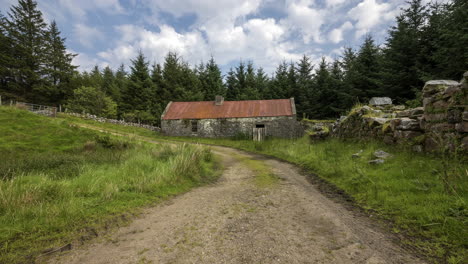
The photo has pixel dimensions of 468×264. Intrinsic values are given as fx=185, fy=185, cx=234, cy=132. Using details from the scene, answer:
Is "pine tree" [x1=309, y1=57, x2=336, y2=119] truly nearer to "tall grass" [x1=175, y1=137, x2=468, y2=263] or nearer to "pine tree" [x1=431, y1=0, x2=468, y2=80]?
"pine tree" [x1=431, y1=0, x2=468, y2=80]

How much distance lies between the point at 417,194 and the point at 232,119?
20.1m

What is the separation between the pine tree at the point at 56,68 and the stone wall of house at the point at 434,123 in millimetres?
48132

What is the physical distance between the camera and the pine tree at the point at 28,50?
1259 inches

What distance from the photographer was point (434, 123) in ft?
18.4

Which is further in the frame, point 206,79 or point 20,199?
point 206,79

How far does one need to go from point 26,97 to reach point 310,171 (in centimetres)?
4795

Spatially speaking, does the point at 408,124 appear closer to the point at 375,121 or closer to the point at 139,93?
the point at 375,121

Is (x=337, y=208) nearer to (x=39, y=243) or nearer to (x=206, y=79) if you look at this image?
(x=39, y=243)

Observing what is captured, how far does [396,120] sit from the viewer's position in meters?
7.03

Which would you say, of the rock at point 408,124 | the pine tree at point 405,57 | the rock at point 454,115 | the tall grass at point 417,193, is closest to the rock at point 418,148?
the tall grass at point 417,193

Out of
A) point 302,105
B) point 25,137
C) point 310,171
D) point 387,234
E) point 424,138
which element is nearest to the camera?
point 387,234

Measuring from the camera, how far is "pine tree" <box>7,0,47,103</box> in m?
32.0

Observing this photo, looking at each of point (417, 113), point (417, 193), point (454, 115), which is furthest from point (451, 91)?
point (417, 193)

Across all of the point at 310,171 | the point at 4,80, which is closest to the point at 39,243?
the point at 310,171
